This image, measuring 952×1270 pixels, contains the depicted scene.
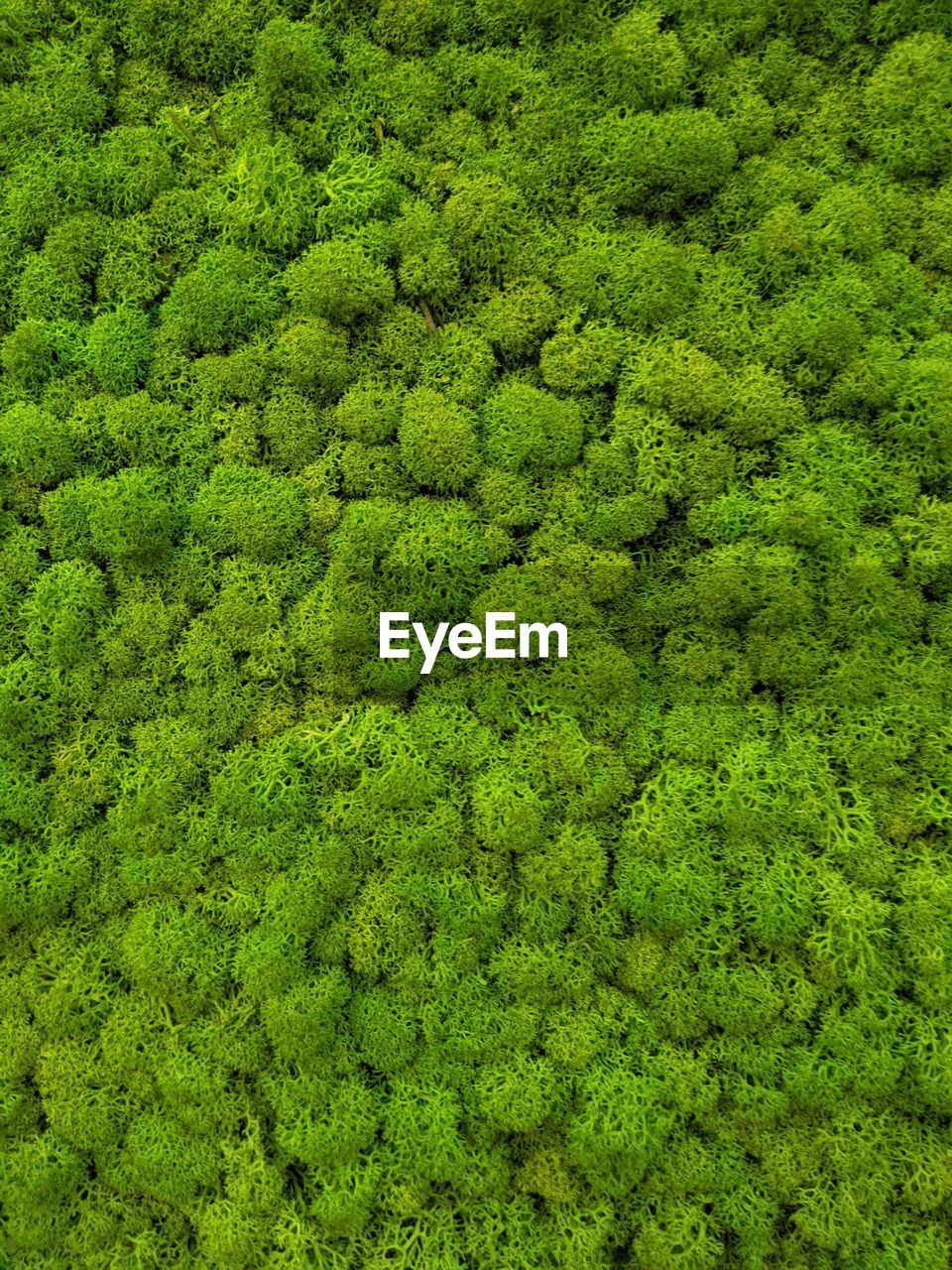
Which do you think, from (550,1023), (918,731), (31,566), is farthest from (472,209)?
(550,1023)

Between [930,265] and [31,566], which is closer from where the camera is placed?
[930,265]

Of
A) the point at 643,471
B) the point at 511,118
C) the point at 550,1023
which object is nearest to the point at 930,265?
the point at 643,471

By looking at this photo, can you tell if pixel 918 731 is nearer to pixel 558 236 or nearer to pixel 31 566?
pixel 558 236

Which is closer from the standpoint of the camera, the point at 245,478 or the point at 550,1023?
the point at 550,1023

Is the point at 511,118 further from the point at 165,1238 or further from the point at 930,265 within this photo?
the point at 165,1238

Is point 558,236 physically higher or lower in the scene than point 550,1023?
higher

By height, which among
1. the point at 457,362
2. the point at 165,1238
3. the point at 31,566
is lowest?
the point at 165,1238
